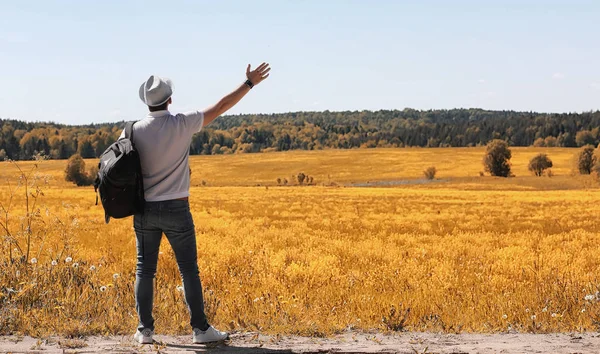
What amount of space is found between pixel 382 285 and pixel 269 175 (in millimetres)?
105629

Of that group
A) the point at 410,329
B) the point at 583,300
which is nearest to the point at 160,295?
the point at 410,329

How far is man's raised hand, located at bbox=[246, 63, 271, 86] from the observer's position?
4945mm

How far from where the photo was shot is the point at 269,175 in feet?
373

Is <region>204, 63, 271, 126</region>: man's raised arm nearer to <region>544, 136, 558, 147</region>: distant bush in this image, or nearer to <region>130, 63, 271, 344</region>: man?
<region>130, 63, 271, 344</region>: man

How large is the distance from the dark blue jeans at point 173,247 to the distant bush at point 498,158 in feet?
320

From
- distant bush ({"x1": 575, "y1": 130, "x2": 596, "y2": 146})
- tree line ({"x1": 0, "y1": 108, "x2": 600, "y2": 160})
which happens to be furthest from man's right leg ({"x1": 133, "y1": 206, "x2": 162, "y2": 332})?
distant bush ({"x1": 575, "y1": 130, "x2": 596, "y2": 146})

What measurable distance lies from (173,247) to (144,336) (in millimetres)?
706

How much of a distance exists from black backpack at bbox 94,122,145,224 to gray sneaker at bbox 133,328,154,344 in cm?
91

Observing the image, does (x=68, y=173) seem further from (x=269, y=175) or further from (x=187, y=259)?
(x=187, y=259)

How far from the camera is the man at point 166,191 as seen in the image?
470cm

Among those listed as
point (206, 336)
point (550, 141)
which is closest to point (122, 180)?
point (206, 336)

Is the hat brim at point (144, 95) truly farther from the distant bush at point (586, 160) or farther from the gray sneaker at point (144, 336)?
the distant bush at point (586, 160)

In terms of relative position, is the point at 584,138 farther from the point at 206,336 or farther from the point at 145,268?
the point at 145,268

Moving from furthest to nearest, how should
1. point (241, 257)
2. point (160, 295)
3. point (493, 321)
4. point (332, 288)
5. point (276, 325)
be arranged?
point (241, 257)
point (332, 288)
point (160, 295)
point (493, 321)
point (276, 325)
